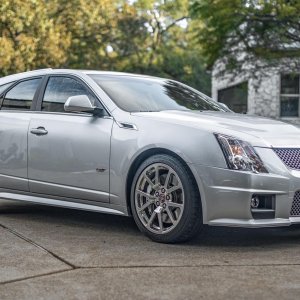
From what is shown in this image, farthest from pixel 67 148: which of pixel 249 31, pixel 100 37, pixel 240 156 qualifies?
pixel 100 37

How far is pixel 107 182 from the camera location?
5.90 metres

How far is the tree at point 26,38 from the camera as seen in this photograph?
82.4 ft

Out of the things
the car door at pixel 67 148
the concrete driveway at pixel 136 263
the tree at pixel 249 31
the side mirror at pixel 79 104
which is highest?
the tree at pixel 249 31

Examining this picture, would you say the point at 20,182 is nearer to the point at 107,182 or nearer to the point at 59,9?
the point at 107,182

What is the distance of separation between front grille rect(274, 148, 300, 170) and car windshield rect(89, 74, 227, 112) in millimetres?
1287

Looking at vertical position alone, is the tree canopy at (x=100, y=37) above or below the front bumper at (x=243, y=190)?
above

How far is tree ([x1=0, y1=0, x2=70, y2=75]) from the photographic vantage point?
2512cm

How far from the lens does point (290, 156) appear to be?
5.36 m

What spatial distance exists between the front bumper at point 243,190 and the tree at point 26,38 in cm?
2035

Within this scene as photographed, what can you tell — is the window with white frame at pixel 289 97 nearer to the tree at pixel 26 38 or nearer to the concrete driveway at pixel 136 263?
the tree at pixel 26 38

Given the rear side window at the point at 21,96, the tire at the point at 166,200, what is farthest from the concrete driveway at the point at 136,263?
the rear side window at the point at 21,96

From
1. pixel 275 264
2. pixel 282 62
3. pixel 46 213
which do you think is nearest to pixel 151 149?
pixel 275 264

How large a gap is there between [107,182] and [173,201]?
0.76 metres

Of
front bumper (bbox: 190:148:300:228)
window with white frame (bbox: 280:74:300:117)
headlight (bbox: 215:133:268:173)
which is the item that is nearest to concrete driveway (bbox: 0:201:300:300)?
front bumper (bbox: 190:148:300:228)
